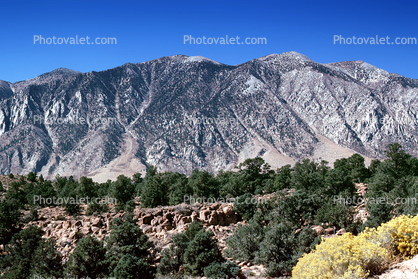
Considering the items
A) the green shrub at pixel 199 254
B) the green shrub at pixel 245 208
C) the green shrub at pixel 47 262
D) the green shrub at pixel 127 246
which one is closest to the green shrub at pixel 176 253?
the green shrub at pixel 199 254

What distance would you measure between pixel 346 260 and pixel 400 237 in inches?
145

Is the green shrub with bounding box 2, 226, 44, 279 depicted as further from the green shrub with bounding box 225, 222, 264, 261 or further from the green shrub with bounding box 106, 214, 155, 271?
the green shrub with bounding box 225, 222, 264, 261

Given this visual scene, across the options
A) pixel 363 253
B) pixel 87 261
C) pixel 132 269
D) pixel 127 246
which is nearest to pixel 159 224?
pixel 127 246

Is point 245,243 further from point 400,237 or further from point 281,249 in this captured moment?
point 400,237

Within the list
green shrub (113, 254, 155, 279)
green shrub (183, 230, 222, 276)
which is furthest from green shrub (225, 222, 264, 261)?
green shrub (113, 254, 155, 279)

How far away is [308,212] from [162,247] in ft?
53.2

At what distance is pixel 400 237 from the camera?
18453 mm

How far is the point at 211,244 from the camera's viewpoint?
3008 cm

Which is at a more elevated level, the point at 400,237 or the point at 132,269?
the point at 400,237

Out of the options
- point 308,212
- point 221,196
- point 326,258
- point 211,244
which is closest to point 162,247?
point 211,244

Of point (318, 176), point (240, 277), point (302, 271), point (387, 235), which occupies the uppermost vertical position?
point (318, 176)

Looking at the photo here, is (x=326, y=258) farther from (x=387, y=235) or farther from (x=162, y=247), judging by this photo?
(x=162, y=247)

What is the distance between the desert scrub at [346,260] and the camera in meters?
17.3

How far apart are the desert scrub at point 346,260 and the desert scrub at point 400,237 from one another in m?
0.68
